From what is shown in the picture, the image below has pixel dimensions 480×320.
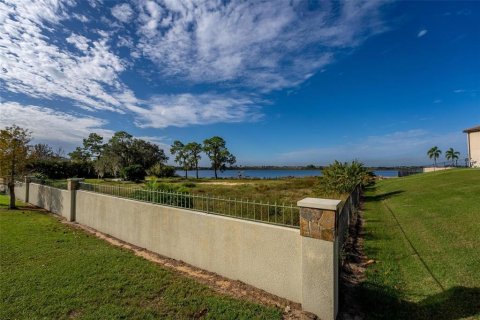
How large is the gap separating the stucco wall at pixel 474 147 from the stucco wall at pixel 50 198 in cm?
3804

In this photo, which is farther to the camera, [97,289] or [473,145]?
[473,145]

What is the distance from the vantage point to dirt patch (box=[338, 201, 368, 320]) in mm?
3738

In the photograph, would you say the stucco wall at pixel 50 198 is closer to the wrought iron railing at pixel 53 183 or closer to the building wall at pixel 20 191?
the wrought iron railing at pixel 53 183

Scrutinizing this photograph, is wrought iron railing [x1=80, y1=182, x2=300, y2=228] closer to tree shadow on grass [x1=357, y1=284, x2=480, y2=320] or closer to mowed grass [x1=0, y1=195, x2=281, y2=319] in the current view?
mowed grass [x1=0, y1=195, x2=281, y2=319]

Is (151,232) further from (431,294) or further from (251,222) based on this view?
(431,294)

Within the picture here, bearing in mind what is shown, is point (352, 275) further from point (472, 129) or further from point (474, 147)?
point (474, 147)

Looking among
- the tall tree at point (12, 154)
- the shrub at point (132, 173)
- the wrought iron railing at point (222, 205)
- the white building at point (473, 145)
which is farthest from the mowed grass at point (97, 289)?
the white building at point (473, 145)

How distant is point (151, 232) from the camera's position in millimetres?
6555

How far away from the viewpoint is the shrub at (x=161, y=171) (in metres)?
45.2

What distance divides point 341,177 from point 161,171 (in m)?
38.9

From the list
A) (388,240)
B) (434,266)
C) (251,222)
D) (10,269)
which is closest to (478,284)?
(434,266)

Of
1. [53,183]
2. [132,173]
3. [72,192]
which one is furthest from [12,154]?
[132,173]

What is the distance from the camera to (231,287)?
452cm

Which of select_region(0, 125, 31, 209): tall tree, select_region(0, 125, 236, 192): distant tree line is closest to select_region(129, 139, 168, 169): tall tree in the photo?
select_region(0, 125, 236, 192): distant tree line
